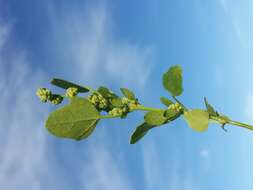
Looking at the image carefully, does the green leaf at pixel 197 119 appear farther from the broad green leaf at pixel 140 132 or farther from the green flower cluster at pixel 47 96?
the green flower cluster at pixel 47 96

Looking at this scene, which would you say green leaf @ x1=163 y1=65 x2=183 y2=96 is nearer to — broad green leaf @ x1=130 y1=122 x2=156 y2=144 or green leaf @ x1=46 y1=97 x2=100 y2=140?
broad green leaf @ x1=130 y1=122 x2=156 y2=144

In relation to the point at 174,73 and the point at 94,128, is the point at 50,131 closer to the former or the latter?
the point at 94,128

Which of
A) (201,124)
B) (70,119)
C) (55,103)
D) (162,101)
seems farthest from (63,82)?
(201,124)

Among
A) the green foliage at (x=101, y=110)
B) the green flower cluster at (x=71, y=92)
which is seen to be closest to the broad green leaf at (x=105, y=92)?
the green foliage at (x=101, y=110)

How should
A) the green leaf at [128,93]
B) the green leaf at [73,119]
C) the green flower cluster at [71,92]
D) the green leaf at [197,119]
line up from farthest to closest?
1. the green leaf at [128,93]
2. the green flower cluster at [71,92]
3. the green leaf at [73,119]
4. the green leaf at [197,119]

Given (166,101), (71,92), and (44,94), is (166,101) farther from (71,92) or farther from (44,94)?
(44,94)

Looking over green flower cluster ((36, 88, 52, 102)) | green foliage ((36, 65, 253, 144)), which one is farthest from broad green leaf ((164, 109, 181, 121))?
green flower cluster ((36, 88, 52, 102))
